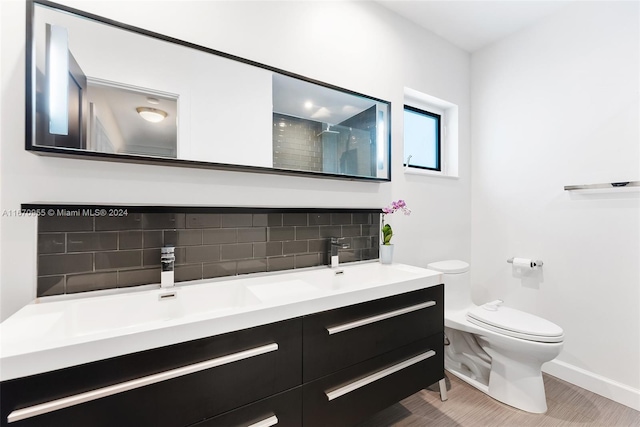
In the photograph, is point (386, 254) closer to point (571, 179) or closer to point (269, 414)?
point (269, 414)

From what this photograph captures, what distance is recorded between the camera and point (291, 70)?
61.7 inches

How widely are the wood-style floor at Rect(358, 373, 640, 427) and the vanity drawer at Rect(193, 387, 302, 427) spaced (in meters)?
0.71

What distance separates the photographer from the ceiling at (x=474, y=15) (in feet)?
6.31

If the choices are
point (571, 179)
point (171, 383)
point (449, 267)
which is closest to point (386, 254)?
point (449, 267)

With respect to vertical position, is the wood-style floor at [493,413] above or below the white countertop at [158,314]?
below

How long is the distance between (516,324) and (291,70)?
197 cm

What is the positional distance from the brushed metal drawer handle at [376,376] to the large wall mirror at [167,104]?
41.4 inches

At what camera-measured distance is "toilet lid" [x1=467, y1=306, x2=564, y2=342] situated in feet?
4.93

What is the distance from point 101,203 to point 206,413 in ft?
2.91

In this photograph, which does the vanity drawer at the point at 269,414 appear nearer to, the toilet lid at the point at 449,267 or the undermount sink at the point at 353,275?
the undermount sink at the point at 353,275

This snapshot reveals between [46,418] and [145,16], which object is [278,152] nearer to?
[145,16]

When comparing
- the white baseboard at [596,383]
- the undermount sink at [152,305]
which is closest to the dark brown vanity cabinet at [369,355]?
the undermount sink at [152,305]

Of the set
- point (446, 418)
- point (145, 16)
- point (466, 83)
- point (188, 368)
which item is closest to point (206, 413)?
point (188, 368)

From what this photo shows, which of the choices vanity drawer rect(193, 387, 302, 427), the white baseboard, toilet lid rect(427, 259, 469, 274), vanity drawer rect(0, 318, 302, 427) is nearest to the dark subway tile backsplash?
vanity drawer rect(0, 318, 302, 427)
